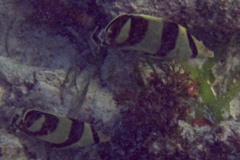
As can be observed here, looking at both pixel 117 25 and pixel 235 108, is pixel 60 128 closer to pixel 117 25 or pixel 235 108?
pixel 117 25

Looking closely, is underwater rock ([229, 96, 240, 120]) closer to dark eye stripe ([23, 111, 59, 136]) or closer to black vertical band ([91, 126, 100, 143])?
black vertical band ([91, 126, 100, 143])

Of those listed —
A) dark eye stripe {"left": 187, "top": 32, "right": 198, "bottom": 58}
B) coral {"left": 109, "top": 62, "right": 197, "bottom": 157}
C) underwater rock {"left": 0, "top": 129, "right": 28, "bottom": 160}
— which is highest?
dark eye stripe {"left": 187, "top": 32, "right": 198, "bottom": 58}

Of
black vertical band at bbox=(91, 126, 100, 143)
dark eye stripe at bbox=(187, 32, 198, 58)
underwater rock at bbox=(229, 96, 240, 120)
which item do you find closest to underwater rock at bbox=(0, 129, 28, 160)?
black vertical band at bbox=(91, 126, 100, 143)

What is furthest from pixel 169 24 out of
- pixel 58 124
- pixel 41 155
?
pixel 41 155

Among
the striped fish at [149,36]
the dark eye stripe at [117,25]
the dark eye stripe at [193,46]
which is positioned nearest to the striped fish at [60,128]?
the striped fish at [149,36]

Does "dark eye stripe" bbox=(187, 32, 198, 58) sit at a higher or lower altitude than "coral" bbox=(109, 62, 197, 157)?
higher

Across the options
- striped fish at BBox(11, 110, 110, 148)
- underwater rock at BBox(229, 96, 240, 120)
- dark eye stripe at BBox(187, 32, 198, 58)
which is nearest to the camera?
dark eye stripe at BBox(187, 32, 198, 58)
